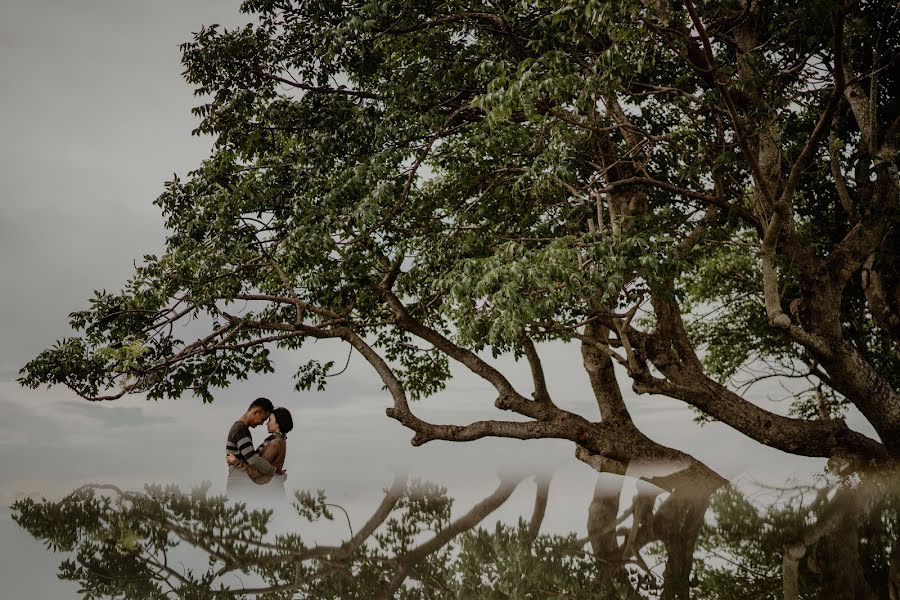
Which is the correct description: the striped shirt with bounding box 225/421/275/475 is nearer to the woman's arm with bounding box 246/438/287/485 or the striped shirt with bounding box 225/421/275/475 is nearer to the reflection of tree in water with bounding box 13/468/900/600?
the woman's arm with bounding box 246/438/287/485

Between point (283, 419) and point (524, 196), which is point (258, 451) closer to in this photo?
point (283, 419)

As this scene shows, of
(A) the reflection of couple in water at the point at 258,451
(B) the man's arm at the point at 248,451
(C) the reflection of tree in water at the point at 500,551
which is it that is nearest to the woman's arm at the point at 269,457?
(A) the reflection of couple in water at the point at 258,451

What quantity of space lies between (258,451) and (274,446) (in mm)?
264

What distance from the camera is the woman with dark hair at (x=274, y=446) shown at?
8703mm

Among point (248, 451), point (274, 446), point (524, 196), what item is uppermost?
point (524, 196)

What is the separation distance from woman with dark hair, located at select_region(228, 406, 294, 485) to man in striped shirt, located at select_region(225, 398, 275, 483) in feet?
Answer: 0.27

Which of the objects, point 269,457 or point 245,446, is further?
point 269,457

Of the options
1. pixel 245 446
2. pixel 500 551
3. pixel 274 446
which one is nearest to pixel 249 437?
pixel 245 446

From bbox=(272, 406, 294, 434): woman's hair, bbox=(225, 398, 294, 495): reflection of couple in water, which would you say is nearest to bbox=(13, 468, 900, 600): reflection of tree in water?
bbox=(225, 398, 294, 495): reflection of couple in water

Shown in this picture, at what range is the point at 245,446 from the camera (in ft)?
27.8

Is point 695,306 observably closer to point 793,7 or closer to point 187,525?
point 793,7

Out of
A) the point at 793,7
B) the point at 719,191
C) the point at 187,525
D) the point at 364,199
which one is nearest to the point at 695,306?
the point at 719,191

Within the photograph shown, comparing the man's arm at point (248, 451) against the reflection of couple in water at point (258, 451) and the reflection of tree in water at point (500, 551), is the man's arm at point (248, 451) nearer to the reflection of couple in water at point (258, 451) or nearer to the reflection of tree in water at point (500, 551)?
the reflection of couple in water at point (258, 451)

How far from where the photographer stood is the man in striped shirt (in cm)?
848
